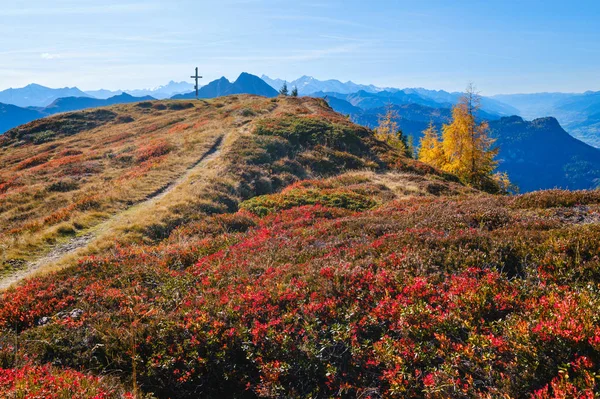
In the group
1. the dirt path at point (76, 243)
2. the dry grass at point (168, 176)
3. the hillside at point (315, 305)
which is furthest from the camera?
the dry grass at point (168, 176)

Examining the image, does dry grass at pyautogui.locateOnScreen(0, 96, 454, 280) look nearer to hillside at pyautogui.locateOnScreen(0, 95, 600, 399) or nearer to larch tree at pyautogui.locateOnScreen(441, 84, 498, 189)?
hillside at pyautogui.locateOnScreen(0, 95, 600, 399)

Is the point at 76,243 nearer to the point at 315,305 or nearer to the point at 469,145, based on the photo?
the point at 315,305

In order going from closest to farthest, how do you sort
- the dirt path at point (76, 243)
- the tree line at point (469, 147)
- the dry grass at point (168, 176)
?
the dirt path at point (76, 243) < the dry grass at point (168, 176) < the tree line at point (469, 147)

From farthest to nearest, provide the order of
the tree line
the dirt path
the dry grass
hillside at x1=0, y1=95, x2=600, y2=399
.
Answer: the tree line < the dry grass < the dirt path < hillside at x1=0, y1=95, x2=600, y2=399

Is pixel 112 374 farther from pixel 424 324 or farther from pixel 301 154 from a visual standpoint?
pixel 301 154

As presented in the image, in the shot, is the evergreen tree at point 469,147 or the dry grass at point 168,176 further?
the evergreen tree at point 469,147

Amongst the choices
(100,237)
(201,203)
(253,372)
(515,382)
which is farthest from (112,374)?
(201,203)

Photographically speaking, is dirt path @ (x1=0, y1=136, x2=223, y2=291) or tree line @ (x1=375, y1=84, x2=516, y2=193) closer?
dirt path @ (x1=0, y1=136, x2=223, y2=291)

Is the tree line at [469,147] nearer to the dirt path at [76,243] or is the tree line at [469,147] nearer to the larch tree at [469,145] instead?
the larch tree at [469,145]

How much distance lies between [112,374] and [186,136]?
37.5m

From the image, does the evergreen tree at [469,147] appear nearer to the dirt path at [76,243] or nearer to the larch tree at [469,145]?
the larch tree at [469,145]

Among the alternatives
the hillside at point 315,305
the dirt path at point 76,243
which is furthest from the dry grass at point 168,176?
the hillside at point 315,305

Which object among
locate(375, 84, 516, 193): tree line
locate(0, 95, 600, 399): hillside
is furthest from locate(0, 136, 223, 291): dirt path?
locate(375, 84, 516, 193): tree line

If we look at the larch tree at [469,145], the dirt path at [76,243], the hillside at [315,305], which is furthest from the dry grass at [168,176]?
the larch tree at [469,145]
